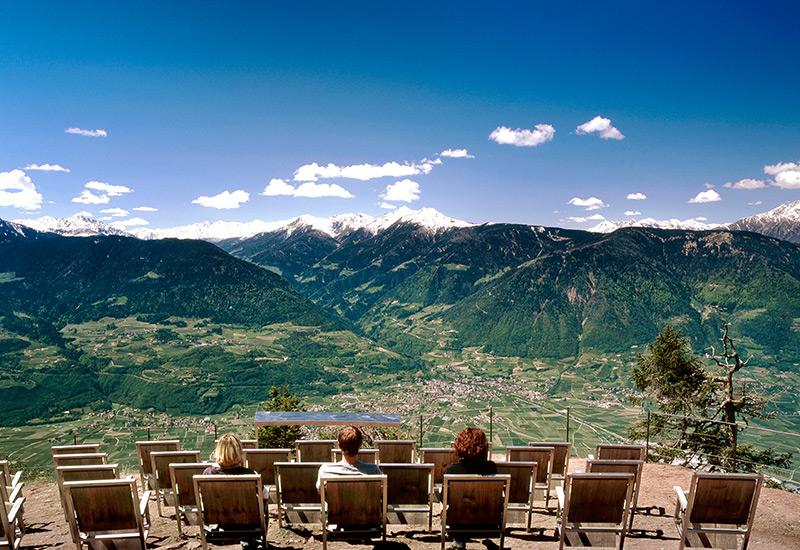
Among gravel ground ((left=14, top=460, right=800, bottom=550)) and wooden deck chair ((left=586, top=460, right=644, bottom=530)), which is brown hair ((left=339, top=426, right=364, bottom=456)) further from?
wooden deck chair ((left=586, top=460, right=644, bottom=530))

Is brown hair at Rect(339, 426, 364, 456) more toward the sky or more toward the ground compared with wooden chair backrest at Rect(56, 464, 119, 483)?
more toward the sky

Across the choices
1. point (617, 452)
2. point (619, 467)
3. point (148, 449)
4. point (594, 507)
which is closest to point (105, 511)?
point (148, 449)

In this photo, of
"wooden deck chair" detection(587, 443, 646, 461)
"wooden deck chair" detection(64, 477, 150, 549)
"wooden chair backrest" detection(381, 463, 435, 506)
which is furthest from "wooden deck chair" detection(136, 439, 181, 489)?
"wooden deck chair" detection(587, 443, 646, 461)

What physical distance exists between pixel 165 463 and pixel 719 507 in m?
6.87

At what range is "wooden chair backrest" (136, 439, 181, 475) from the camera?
780cm

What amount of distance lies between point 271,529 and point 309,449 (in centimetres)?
126

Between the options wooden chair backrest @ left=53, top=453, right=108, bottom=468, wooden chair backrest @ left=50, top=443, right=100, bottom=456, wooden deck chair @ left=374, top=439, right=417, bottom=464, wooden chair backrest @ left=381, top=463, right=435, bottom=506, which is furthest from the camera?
wooden chair backrest @ left=50, top=443, right=100, bottom=456

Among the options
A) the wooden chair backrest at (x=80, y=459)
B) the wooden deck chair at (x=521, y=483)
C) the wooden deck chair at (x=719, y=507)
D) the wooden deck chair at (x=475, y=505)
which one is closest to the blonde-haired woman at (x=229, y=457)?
the wooden deck chair at (x=475, y=505)

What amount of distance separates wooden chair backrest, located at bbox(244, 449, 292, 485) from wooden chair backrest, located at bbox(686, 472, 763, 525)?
4.88 metres

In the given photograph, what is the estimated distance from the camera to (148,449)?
26.3 ft

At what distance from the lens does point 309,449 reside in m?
7.54

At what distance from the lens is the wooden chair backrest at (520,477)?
5.98 meters

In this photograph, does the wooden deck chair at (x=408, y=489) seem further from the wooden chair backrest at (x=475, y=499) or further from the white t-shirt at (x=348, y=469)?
the wooden chair backrest at (x=475, y=499)

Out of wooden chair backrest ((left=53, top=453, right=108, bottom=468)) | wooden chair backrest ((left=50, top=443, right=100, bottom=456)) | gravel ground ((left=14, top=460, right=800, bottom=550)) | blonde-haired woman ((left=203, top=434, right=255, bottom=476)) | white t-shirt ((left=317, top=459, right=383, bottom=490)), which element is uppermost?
blonde-haired woman ((left=203, top=434, right=255, bottom=476))
